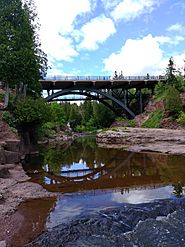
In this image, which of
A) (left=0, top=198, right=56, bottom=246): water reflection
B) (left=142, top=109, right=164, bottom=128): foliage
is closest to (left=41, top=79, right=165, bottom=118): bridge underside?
(left=142, top=109, right=164, bottom=128): foliage

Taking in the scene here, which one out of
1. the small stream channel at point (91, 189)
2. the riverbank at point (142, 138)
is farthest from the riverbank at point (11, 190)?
the riverbank at point (142, 138)

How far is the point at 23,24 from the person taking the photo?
24938mm

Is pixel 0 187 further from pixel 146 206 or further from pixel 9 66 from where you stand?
pixel 9 66

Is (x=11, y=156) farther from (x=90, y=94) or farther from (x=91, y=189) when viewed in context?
(x=90, y=94)

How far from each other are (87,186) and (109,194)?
2007mm

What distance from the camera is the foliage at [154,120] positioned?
156 feet

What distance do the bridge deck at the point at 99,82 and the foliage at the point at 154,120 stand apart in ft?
30.3

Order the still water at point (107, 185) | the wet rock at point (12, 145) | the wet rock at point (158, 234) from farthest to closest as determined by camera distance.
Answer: the wet rock at point (12, 145)
the still water at point (107, 185)
the wet rock at point (158, 234)

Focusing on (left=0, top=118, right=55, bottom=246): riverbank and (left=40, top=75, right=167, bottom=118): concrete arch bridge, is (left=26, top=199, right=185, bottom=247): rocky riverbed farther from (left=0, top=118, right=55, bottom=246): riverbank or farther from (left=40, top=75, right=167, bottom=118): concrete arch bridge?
(left=40, top=75, right=167, bottom=118): concrete arch bridge

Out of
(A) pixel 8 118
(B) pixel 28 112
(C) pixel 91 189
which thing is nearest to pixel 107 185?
(C) pixel 91 189

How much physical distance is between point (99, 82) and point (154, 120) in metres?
13.8

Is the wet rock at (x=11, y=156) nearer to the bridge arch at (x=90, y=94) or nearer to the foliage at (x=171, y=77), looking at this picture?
the bridge arch at (x=90, y=94)

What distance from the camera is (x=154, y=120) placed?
4909 centimetres

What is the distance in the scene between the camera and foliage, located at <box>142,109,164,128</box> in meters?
47.5
